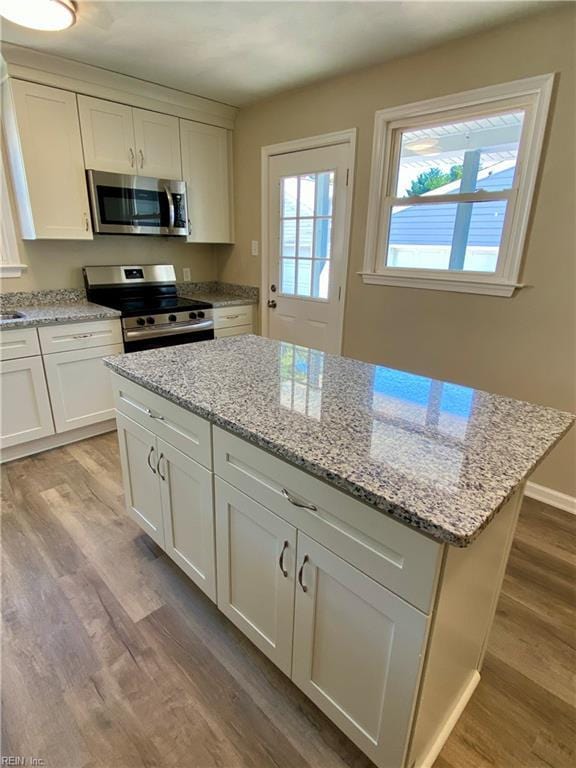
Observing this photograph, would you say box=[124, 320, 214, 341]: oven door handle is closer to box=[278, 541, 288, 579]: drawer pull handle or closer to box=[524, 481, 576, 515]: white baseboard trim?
box=[278, 541, 288, 579]: drawer pull handle

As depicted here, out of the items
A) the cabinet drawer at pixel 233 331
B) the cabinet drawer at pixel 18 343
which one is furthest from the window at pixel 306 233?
the cabinet drawer at pixel 18 343

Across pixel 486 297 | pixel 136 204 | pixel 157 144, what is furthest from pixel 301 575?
pixel 157 144

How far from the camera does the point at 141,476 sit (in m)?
1.76

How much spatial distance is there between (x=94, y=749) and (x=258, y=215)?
357 centimetres

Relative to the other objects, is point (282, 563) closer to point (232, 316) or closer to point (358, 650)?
point (358, 650)

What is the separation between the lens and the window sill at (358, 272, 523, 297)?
7.53ft

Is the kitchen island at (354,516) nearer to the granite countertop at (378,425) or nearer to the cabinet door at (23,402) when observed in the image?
the granite countertop at (378,425)

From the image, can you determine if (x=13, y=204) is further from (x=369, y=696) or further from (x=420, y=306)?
(x=369, y=696)

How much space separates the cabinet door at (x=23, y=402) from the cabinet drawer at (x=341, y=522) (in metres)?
1.98

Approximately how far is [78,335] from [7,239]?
89cm

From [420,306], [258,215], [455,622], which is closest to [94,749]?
[455,622]

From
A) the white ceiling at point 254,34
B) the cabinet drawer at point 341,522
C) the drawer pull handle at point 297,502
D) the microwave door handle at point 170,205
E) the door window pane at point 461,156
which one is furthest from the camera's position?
the microwave door handle at point 170,205

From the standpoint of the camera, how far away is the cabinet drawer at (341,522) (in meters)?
0.82

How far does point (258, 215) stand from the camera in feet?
A: 11.9
